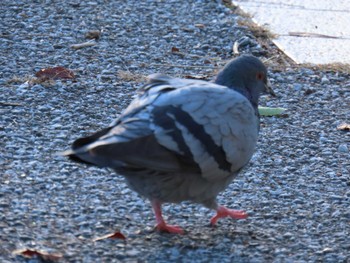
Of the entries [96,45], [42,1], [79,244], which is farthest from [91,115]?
[42,1]

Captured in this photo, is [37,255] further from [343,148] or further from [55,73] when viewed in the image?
[55,73]

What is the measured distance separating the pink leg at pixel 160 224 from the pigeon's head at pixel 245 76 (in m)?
0.81

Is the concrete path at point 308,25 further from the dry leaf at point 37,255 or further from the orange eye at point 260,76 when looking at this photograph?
the dry leaf at point 37,255

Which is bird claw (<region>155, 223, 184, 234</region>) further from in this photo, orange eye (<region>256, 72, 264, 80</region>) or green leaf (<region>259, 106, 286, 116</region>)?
green leaf (<region>259, 106, 286, 116</region>)

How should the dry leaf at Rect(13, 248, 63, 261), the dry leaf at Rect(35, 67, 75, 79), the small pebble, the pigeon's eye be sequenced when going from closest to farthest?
the dry leaf at Rect(13, 248, 63, 261)
the pigeon's eye
the small pebble
the dry leaf at Rect(35, 67, 75, 79)

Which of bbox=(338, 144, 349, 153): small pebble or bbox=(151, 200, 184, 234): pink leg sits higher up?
bbox=(151, 200, 184, 234): pink leg

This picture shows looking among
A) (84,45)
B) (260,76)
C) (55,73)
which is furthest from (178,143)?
(84,45)

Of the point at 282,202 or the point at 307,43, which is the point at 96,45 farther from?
the point at 282,202

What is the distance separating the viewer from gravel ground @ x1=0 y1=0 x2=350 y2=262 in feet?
15.8

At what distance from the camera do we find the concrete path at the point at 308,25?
26.9 ft

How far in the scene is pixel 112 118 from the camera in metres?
6.67

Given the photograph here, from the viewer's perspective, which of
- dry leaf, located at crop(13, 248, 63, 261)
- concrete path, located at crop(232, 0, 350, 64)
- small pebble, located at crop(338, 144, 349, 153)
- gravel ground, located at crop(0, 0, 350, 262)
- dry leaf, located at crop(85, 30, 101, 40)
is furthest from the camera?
dry leaf, located at crop(85, 30, 101, 40)

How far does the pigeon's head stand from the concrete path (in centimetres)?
264

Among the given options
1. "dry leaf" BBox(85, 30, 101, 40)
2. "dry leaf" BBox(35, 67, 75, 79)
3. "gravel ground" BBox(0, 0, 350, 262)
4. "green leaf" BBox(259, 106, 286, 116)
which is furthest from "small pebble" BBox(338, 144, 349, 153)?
"dry leaf" BBox(85, 30, 101, 40)
